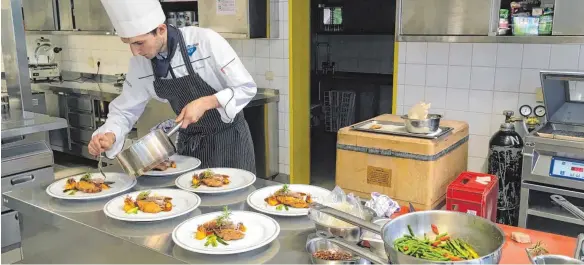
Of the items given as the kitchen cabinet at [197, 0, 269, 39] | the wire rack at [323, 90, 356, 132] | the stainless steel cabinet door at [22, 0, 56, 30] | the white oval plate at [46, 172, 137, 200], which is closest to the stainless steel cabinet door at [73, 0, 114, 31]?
the stainless steel cabinet door at [22, 0, 56, 30]

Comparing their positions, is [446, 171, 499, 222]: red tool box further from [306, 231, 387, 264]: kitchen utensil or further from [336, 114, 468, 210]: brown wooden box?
[306, 231, 387, 264]: kitchen utensil

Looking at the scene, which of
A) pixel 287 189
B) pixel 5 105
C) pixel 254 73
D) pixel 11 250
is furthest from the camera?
pixel 254 73

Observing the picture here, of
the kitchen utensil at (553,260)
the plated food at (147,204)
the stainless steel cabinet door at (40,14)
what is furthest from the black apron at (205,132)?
the stainless steel cabinet door at (40,14)

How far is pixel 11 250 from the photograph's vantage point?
10.8 feet

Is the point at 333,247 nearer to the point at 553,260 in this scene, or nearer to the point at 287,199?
the point at 287,199

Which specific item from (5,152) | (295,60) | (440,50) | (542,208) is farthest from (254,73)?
(542,208)

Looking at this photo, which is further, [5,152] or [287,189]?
[5,152]

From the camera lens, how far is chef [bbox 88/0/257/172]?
2.10m

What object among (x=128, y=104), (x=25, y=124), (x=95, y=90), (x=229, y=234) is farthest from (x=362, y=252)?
(x=95, y=90)

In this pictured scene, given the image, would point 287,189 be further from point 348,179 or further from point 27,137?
point 27,137

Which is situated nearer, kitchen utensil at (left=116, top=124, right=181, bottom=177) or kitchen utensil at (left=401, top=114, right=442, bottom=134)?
kitchen utensil at (left=116, top=124, right=181, bottom=177)

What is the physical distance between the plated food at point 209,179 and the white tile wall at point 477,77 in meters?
2.06

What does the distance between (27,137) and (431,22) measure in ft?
8.98

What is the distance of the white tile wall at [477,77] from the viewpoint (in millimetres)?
3162
